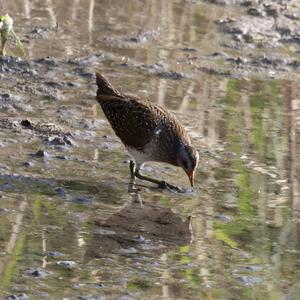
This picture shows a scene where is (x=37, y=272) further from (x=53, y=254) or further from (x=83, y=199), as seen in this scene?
(x=83, y=199)

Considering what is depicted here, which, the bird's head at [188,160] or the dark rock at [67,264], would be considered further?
the bird's head at [188,160]

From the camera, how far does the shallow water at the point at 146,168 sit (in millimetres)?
6773

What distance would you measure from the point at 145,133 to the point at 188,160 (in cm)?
46

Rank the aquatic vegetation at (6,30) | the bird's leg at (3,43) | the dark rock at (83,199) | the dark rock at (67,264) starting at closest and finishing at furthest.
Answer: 1. the dark rock at (67,264)
2. the dark rock at (83,199)
3. the aquatic vegetation at (6,30)
4. the bird's leg at (3,43)

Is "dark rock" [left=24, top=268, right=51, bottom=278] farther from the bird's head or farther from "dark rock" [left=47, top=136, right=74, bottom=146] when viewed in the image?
"dark rock" [left=47, top=136, right=74, bottom=146]

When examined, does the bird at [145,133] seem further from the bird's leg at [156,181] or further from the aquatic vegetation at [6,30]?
the aquatic vegetation at [6,30]

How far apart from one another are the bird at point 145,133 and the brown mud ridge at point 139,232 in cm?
59

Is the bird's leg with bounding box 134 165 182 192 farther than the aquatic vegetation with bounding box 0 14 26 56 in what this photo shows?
No

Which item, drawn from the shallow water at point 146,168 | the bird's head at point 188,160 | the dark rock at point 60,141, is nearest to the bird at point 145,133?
the bird's head at point 188,160

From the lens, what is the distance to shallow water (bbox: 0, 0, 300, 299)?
22.2 ft

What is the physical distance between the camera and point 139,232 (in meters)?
7.52

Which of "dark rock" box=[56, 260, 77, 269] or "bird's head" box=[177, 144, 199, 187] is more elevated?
"bird's head" box=[177, 144, 199, 187]

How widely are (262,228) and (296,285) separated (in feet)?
3.30

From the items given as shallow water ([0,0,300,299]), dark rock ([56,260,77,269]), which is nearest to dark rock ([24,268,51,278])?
shallow water ([0,0,300,299])
